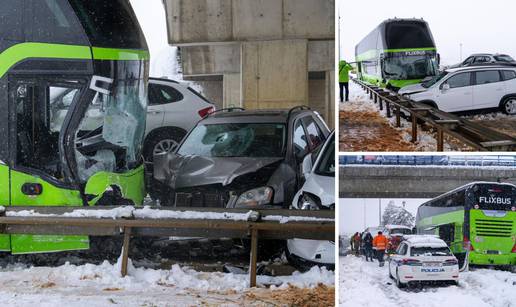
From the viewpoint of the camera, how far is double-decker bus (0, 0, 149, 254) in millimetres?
2861

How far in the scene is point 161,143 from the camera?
10.2 ft

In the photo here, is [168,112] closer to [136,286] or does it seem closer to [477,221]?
[136,286]

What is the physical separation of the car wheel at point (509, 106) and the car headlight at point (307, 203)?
0.90 meters

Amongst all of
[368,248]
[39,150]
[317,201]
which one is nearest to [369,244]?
[368,248]

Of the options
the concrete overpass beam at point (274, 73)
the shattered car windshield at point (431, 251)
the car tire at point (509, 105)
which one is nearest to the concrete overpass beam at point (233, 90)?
the concrete overpass beam at point (274, 73)

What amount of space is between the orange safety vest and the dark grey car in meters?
0.42

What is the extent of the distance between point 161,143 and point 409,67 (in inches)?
46.0

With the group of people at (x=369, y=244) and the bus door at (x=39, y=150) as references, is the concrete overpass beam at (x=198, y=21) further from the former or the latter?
the group of people at (x=369, y=244)

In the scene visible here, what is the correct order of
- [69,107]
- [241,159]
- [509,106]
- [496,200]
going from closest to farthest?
1. [509,106]
2. [496,200]
3. [69,107]
4. [241,159]

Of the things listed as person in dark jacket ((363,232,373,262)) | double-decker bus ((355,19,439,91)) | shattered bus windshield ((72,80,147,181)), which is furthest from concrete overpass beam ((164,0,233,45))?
person in dark jacket ((363,232,373,262))

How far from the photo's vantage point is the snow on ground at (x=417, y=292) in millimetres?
2799

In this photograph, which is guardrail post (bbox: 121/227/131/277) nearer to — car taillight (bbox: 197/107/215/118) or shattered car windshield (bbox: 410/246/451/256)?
car taillight (bbox: 197/107/215/118)

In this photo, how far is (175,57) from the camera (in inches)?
121

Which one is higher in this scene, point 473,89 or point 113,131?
point 473,89
